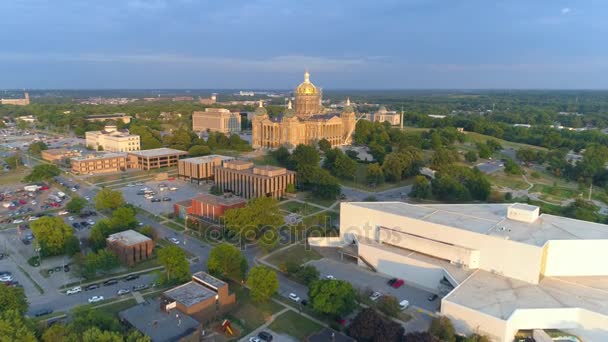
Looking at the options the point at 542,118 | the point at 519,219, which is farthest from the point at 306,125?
the point at 542,118

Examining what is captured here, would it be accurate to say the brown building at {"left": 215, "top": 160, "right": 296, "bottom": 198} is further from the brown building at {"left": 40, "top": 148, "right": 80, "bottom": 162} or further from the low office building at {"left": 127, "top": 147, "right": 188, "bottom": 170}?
the brown building at {"left": 40, "top": 148, "right": 80, "bottom": 162}

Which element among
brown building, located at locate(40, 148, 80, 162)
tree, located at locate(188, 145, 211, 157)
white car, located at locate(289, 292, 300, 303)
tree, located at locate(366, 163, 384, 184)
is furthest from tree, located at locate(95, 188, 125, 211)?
brown building, located at locate(40, 148, 80, 162)

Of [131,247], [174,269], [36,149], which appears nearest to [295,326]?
[174,269]

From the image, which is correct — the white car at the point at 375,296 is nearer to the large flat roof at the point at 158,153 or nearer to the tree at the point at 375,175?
the tree at the point at 375,175

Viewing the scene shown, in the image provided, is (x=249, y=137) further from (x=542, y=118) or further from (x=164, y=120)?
(x=542, y=118)

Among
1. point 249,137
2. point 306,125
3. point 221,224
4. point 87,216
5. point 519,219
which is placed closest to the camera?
point 519,219

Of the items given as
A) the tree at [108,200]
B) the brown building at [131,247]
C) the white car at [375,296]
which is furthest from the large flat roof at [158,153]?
the white car at [375,296]

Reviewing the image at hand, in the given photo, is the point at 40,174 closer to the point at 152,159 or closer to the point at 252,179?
the point at 152,159
